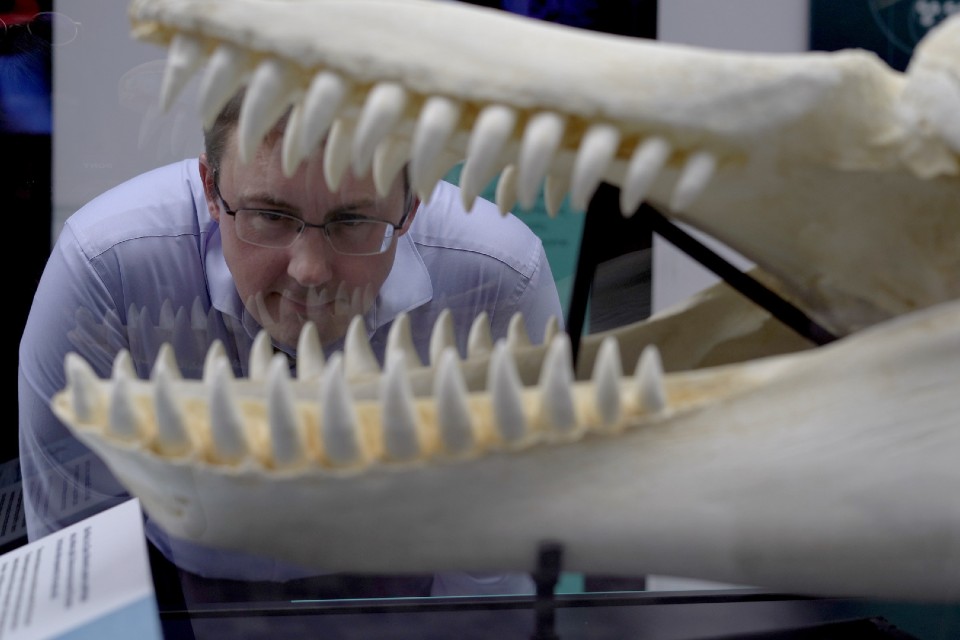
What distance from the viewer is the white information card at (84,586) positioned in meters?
0.62

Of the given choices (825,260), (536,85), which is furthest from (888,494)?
(536,85)

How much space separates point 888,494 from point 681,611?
1.29 ft

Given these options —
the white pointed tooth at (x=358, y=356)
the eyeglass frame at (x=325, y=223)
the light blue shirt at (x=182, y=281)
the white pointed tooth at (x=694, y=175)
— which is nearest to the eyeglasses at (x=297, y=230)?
the eyeglass frame at (x=325, y=223)

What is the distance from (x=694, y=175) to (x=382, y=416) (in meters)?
0.26

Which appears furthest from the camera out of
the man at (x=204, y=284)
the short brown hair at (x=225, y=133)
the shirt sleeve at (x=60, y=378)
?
the shirt sleeve at (x=60, y=378)

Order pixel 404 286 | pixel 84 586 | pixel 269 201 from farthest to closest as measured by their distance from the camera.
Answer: pixel 404 286 → pixel 269 201 → pixel 84 586

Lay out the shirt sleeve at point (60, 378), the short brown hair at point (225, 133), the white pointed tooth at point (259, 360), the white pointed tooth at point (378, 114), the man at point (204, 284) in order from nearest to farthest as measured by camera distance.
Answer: the white pointed tooth at point (378, 114), the white pointed tooth at point (259, 360), the short brown hair at point (225, 133), the man at point (204, 284), the shirt sleeve at point (60, 378)

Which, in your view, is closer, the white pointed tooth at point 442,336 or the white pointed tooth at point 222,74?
the white pointed tooth at point 222,74

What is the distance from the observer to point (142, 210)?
1096 millimetres

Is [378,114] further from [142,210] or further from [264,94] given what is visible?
[142,210]

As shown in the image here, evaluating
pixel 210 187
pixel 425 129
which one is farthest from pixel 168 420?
pixel 210 187

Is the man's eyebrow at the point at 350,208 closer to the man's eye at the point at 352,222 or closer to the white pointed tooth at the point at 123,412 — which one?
the man's eye at the point at 352,222

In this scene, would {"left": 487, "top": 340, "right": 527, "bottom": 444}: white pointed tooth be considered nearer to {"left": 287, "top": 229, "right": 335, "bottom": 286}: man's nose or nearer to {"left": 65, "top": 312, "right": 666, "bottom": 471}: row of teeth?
{"left": 65, "top": 312, "right": 666, "bottom": 471}: row of teeth

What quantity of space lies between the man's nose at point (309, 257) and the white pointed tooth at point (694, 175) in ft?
1.43
